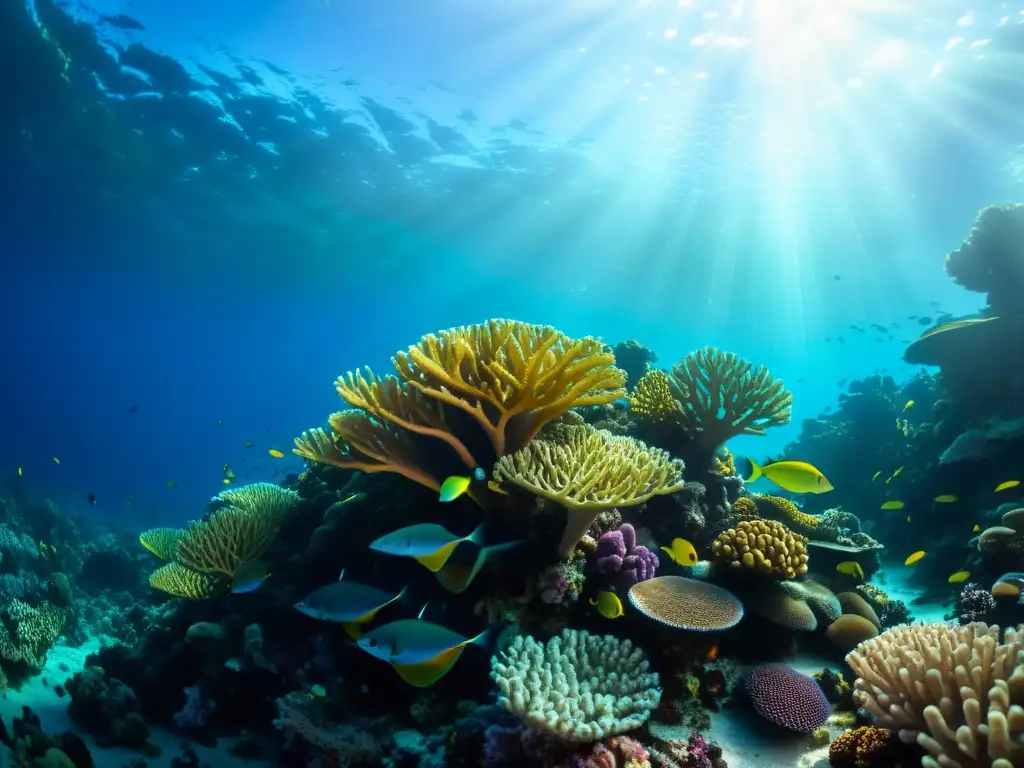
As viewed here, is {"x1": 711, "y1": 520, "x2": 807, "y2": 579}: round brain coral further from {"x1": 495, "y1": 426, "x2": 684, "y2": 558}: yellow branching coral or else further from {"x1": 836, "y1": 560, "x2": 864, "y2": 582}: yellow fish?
{"x1": 836, "y1": 560, "x2": 864, "y2": 582}: yellow fish

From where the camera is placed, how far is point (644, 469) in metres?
4.04

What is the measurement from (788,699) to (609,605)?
4.98 feet

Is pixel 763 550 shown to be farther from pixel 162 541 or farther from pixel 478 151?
pixel 478 151

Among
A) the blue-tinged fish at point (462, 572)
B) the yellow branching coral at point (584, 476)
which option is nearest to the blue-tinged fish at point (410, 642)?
the blue-tinged fish at point (462, 572)

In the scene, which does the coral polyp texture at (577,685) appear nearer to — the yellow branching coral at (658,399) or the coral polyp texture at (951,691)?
the coral polyp texture at (951,691)

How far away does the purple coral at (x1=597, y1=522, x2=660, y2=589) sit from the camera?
4426 millimetres

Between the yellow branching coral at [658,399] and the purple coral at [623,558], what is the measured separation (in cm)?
211

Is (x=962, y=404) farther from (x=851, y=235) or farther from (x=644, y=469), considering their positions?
(x=851, y=235)

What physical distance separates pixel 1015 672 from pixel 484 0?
22366 millimetres

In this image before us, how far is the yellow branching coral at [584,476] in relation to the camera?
377 centimetres

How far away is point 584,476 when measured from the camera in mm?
3840

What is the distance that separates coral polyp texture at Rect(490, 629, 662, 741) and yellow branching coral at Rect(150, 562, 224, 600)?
13.2 feet

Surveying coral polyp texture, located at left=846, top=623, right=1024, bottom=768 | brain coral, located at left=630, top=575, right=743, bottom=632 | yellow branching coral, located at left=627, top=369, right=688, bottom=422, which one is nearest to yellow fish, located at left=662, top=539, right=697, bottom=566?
brain coral, located at left=630, top=575, right=743, bottom=632

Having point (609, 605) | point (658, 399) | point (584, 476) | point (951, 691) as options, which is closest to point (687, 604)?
point (609, 605)
